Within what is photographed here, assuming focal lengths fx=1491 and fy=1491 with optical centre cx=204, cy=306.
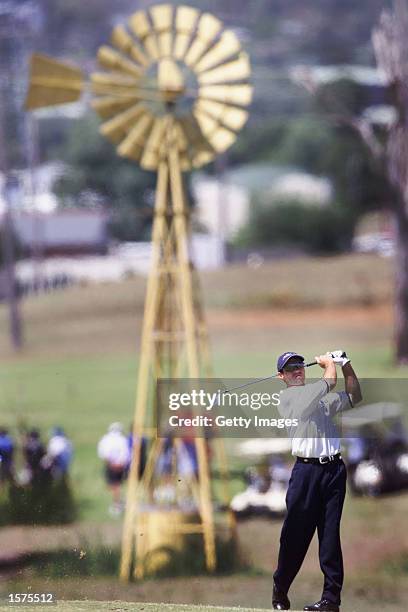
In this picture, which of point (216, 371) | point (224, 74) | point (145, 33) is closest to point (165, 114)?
point (224, 74)

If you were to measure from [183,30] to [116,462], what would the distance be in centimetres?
489

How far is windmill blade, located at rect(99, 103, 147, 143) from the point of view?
41.6ft

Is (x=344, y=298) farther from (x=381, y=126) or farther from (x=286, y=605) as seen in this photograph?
(x=286, y=605)

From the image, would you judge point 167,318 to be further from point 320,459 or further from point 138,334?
point 138,334

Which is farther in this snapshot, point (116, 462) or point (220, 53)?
point (116, 462)

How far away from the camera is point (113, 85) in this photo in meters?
12.7

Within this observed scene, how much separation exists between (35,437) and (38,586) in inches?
200

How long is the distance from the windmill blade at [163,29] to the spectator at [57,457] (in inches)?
148

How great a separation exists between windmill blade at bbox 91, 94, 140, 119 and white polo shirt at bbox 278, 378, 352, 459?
20.0ft

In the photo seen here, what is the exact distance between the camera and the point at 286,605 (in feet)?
24.5

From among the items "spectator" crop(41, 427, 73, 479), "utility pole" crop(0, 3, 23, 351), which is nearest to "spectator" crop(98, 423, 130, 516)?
"spectator" crop(41, 427, 73, 479)

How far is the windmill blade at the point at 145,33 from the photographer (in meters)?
12.7

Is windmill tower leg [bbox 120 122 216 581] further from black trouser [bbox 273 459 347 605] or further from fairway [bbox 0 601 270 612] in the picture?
black trouser [bbox 273 459 347 605]

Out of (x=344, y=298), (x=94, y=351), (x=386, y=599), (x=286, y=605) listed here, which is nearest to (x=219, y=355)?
(x=94, y=351)
